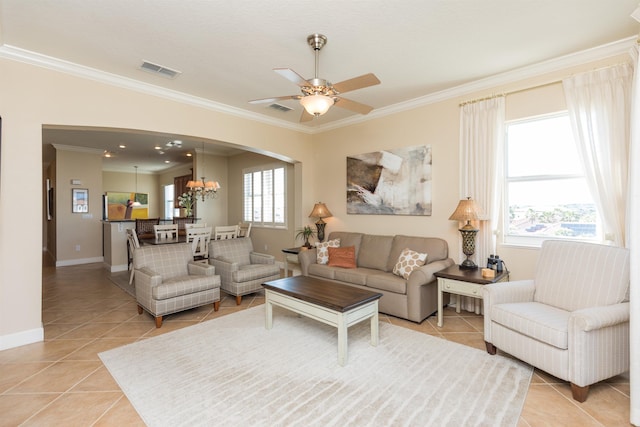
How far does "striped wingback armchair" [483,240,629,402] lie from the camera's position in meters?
2.15

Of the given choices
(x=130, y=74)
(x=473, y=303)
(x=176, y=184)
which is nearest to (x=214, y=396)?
(x=473, y=303)

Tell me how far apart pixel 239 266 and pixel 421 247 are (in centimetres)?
281

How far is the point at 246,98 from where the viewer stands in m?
4.40

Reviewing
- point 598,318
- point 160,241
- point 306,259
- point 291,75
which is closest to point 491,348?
point 598,318

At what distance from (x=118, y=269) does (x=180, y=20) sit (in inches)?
237

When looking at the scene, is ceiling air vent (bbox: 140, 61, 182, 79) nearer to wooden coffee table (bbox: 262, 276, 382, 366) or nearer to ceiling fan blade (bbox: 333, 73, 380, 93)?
ceiling fan blade (bbox: 333, 73, 380, 93)

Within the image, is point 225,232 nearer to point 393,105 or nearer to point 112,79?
point 112,79

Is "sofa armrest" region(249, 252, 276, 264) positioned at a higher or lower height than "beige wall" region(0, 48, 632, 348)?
lower

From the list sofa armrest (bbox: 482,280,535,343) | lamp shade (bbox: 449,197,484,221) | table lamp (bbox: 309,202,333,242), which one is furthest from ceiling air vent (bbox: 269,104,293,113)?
sofa armrest (bbox: 482,280,535,343)

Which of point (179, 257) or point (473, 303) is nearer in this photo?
point (473, 303)

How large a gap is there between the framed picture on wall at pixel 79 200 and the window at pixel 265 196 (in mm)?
3881

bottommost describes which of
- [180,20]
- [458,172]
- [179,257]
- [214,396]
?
[214,396]

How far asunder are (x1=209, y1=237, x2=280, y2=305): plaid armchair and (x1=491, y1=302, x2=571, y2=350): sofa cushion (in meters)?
3.16

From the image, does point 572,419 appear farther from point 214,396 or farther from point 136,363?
point 136,363
